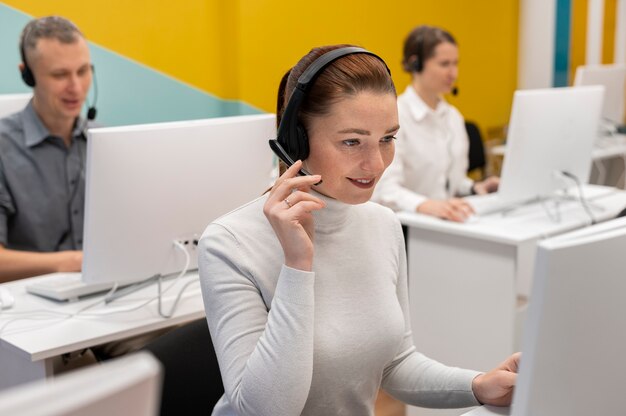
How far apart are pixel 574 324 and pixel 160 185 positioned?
1175mm

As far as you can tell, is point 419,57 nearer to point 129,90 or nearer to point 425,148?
point 425,148

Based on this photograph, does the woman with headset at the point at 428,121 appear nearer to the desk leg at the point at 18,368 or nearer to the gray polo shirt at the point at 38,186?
the gray polo shirt at the point at 38,186

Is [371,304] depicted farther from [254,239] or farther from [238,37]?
[238,37]

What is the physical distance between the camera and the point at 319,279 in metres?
1.42

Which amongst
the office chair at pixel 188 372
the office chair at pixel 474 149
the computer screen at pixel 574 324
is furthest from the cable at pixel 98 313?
the office chair at pixel 474 149

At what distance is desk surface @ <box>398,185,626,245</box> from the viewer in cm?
264

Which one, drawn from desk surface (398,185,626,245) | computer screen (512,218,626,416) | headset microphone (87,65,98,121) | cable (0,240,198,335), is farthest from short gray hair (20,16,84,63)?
computer screen (512,218,626,416)

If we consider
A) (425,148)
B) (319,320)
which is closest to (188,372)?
(319,320)

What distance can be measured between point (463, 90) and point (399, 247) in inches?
156

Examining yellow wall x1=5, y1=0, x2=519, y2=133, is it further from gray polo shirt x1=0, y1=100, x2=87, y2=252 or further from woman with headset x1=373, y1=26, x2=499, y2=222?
gray polo shirt x1=0, y1=100, x2=87, y2=252

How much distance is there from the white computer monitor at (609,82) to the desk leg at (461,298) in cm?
194

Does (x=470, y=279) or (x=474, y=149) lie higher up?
(x=474, y=149)

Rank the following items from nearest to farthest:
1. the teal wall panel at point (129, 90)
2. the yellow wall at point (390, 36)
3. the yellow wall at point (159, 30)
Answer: the teal wall panel at point (129, 90) < the yellow wall at point (159, 30) < the yellow wall at point (390, 36)

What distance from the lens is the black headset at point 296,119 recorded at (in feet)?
4.47
